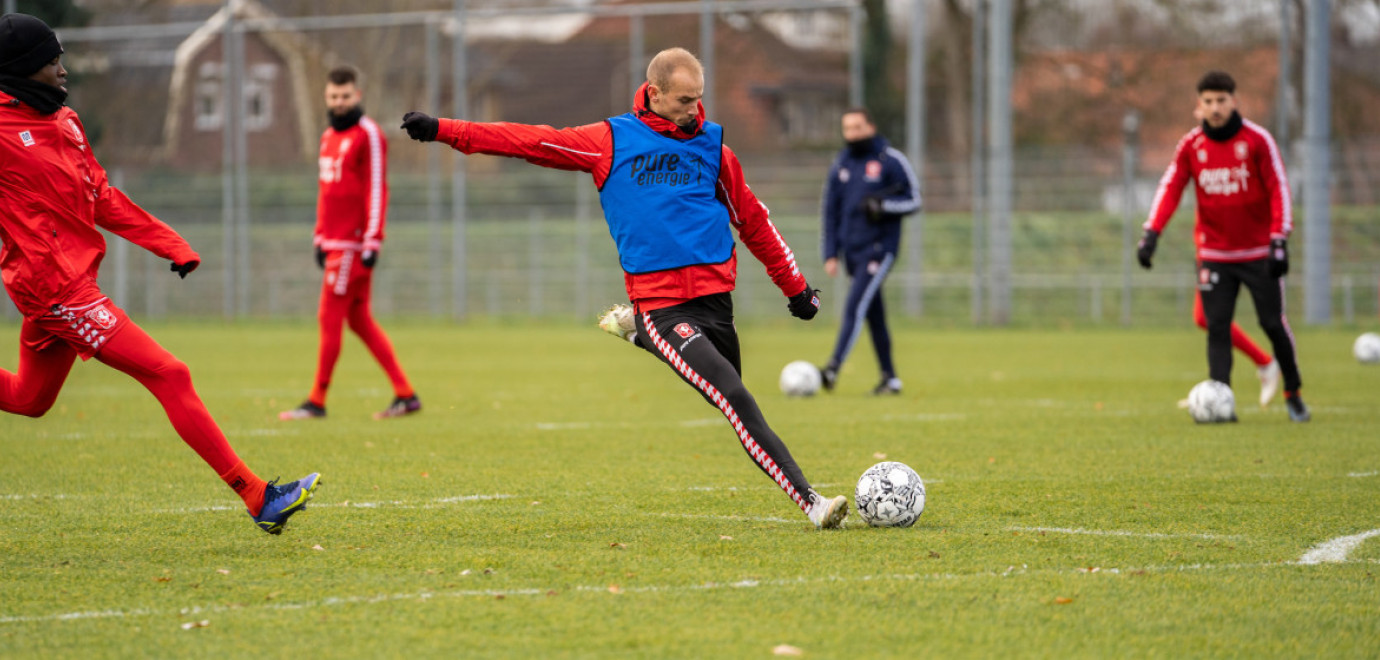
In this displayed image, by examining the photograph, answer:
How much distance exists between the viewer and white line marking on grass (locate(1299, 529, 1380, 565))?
18.2 feet

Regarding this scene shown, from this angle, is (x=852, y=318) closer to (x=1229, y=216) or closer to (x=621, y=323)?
(x=1229, y=216)

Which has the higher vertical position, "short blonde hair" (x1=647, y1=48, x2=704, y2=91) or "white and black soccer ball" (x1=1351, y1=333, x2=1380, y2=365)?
"short blonde hair" (x1=647, y1=48, x2=704, y2=91)

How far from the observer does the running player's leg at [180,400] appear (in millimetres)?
5934

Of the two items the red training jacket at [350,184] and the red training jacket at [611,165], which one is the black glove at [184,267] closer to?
the red training jacket at [611,165]

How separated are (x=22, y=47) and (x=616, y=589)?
10.3 ft

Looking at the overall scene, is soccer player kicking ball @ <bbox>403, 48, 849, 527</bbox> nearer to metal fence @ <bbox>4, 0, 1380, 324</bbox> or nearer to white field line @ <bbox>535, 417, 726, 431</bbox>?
white field line @ <bbox>535, 417, 726, 431</bbox>

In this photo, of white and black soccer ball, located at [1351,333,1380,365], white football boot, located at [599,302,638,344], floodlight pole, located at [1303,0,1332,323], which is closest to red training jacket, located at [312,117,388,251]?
white football boot, located at [599,302,638,344]

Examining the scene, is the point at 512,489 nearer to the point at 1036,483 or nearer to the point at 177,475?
the point at 177,475

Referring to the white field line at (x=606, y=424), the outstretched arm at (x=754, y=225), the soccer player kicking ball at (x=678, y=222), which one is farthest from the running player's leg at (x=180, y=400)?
the white field line at (x=606, y=424)

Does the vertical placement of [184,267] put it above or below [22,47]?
below

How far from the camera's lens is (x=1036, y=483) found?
299 inches

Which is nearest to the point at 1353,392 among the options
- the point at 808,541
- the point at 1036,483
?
the point at 1036,483

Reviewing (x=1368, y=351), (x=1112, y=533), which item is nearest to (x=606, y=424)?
(x=1112, y=533)

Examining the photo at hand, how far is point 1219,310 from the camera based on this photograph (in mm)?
10305
